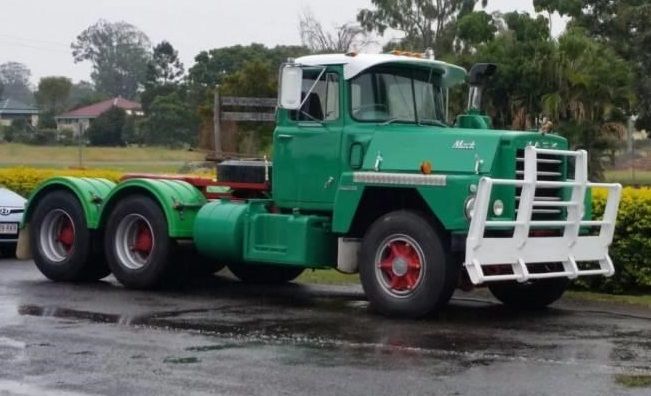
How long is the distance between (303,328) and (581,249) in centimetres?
318

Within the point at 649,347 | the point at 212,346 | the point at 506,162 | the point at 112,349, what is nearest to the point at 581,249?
the point at 506,162

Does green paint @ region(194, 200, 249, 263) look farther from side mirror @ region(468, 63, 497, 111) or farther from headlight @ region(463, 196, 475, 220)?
headlight @ region(463, 196, 475, 220)

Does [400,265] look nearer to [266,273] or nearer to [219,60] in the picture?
[266,273]

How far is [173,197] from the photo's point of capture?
45.3ft

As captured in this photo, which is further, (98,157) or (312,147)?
(98,157)

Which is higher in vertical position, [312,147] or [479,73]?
[479,73]


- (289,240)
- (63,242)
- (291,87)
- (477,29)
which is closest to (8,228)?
(63,242)

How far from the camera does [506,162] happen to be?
1156cm

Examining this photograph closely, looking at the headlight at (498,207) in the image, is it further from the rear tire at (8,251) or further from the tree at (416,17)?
the tree at (416,17)

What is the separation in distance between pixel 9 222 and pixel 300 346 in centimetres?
953

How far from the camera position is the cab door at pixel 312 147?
12.7 meters

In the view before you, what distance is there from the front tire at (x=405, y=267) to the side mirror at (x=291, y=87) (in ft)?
5.30

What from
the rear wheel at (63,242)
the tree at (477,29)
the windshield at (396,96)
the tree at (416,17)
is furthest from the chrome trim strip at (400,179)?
the tree at (416,17)

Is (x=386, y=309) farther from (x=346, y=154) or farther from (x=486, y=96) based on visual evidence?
(x=486, y=96)
